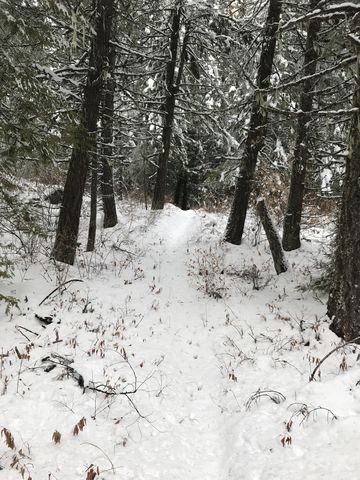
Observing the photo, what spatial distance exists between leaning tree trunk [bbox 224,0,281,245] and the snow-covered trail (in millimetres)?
2316

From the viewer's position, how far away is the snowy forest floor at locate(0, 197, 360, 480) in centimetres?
388

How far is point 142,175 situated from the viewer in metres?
19.8

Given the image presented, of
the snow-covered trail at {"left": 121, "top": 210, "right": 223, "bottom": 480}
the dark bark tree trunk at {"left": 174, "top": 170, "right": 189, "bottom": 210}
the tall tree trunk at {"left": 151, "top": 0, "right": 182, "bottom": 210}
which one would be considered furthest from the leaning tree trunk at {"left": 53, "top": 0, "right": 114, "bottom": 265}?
the dark bark tree trunk at {"left": 174, "top": 170, "right": 189, "bottom": 210}

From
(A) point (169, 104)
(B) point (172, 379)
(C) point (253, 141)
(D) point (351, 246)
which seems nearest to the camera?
(B) point (172, 379)

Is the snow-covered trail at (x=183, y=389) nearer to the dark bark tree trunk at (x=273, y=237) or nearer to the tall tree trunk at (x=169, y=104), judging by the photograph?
the dark bark tree trunk at (x=273, y=237)

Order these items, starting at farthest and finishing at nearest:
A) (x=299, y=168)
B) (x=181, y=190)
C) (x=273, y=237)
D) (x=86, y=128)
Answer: (x=181, y=190), (x=299, y=168), (x=273, y=237), (x=86, y=128)

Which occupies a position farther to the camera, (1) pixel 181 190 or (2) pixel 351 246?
(1) pixel 181 190

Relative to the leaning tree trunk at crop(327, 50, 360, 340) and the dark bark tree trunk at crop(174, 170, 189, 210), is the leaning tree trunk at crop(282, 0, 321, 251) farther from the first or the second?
the dark bark tree trunk at crop(174, 170, 189, 210)

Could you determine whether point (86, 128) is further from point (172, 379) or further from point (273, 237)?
point (172, 379)

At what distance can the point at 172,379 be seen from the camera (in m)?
5.68

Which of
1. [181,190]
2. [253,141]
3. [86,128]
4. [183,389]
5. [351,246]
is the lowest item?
[183,389]

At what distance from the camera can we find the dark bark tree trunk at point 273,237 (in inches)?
381

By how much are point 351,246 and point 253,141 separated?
5.98m

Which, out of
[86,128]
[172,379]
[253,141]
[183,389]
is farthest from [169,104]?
[183,389]
